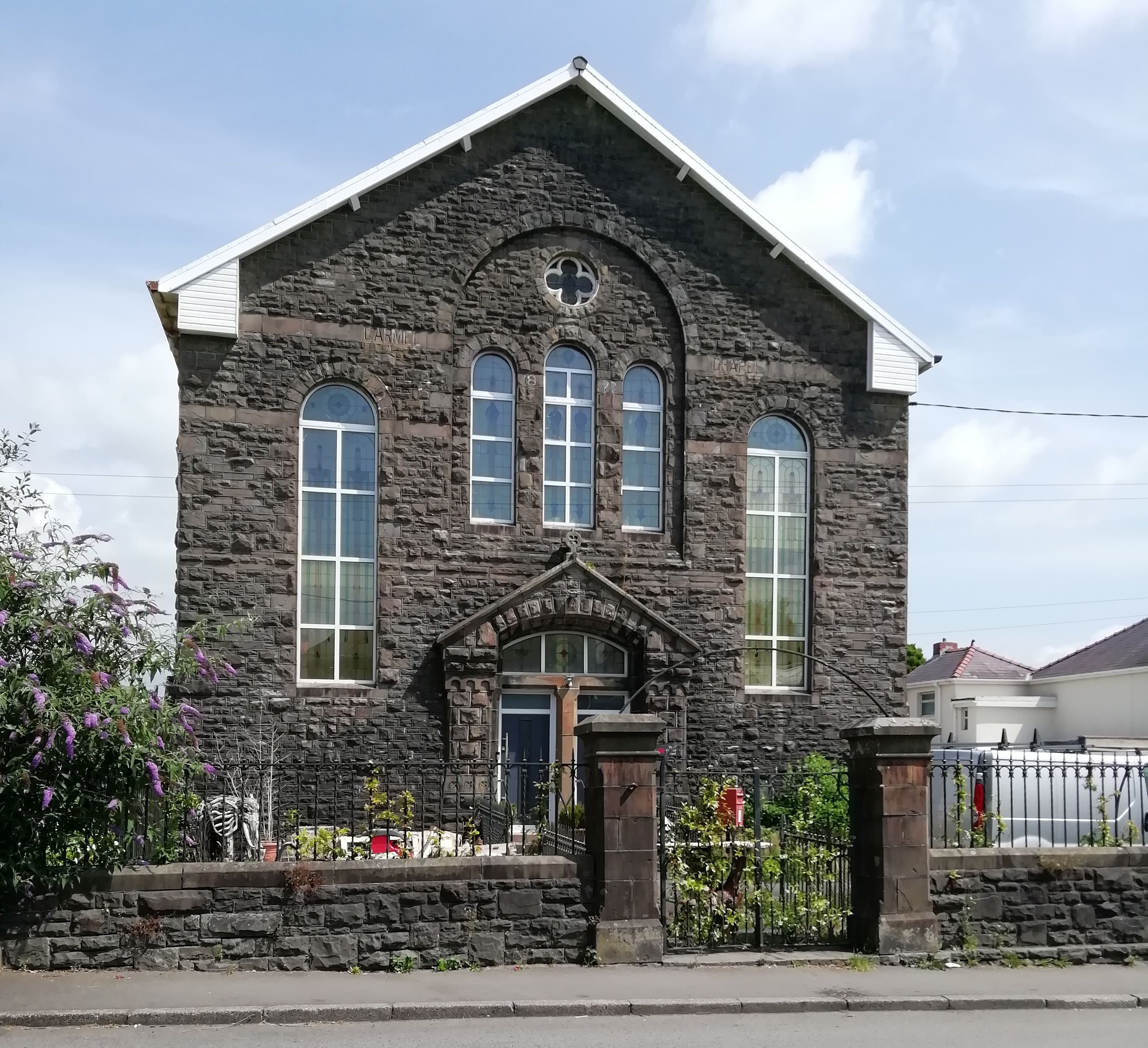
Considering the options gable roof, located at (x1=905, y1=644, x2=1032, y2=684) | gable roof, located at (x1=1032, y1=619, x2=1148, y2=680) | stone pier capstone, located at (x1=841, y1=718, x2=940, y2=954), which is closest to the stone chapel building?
stone pier capstone, located at (x1=841, y1=718, x2=940, y2=954)

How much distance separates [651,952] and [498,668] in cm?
925

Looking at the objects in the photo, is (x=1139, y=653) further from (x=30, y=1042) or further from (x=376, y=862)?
(x=30, y=1042)

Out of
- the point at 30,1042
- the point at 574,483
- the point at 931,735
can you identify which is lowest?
the point at 30,1042

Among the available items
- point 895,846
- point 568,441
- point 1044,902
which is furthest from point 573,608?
point 1044,902

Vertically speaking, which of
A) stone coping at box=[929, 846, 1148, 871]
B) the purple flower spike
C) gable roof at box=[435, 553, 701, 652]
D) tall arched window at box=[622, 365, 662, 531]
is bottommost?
stone coping at box=[929, 846, 1148, 871]

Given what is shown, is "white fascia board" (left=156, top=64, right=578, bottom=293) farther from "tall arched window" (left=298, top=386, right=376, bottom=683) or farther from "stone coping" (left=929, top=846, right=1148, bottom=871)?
"stone coping" (left=929, top=846, right=1148, bottom=871)

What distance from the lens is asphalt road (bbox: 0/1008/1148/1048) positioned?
9.47 metres

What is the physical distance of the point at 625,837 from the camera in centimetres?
1187

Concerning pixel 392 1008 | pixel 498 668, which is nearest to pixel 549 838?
pixel 392 1008

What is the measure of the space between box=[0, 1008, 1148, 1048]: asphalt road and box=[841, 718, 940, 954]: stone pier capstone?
1.52 meters

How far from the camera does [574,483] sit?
21516mm

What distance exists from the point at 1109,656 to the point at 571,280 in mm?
23735

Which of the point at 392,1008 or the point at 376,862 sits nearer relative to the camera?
the point at 392,1008

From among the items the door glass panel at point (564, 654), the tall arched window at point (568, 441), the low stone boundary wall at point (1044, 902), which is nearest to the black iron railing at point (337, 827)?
the low stone boundary wall at point (1044, 902)
